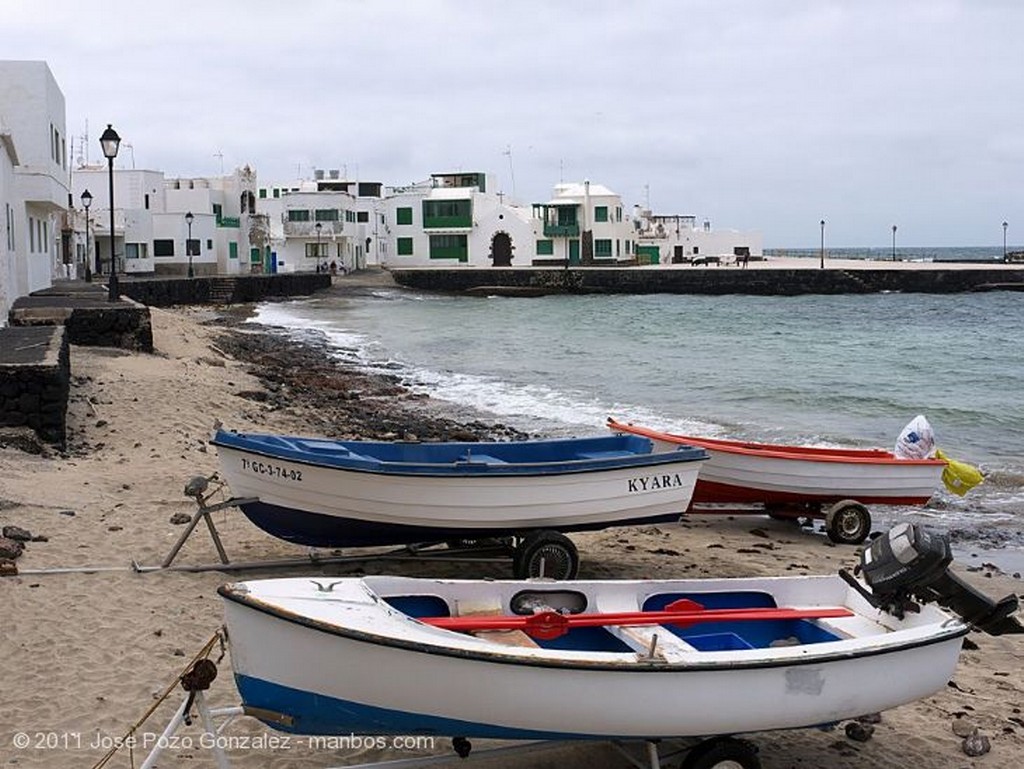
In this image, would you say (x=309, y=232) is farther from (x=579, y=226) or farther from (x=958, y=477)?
(x=958, y=477)

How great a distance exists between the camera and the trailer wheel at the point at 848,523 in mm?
11211

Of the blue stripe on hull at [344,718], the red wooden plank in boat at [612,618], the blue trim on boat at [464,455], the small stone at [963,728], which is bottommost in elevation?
the small stone at [963,728]

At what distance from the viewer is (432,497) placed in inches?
323

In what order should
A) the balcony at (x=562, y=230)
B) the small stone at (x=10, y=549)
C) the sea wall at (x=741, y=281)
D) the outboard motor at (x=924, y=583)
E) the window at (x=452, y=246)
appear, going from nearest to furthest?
the outboard motor at (x=924, y=583), the small stone at (x=10, y=549), the sea wall at (x=741, y=281), the balcony at (x=562, y=230), the window at (x=452, y=246)

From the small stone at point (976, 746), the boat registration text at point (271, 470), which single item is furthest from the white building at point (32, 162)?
the small stone at point (976, 746)

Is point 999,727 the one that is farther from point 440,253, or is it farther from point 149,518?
point 440,253

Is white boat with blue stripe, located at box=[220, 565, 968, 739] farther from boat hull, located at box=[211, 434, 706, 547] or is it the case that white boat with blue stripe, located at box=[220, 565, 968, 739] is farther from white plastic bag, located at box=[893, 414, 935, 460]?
white plastic bag, located at box=[893, 414, 935, 460]

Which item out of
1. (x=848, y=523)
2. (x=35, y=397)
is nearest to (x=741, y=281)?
(x=848, y=523)

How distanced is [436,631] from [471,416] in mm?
14628

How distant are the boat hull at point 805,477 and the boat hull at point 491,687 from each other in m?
6.13

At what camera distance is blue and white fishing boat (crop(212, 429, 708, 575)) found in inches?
320

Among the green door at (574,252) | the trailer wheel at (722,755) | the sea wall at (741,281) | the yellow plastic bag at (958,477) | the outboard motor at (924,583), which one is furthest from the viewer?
the green door at (574,252)

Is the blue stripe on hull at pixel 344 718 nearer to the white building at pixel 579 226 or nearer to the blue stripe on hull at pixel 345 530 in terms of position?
the blue stripe on hull at pixel 345 530

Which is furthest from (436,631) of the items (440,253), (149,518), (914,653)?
(440,253)
